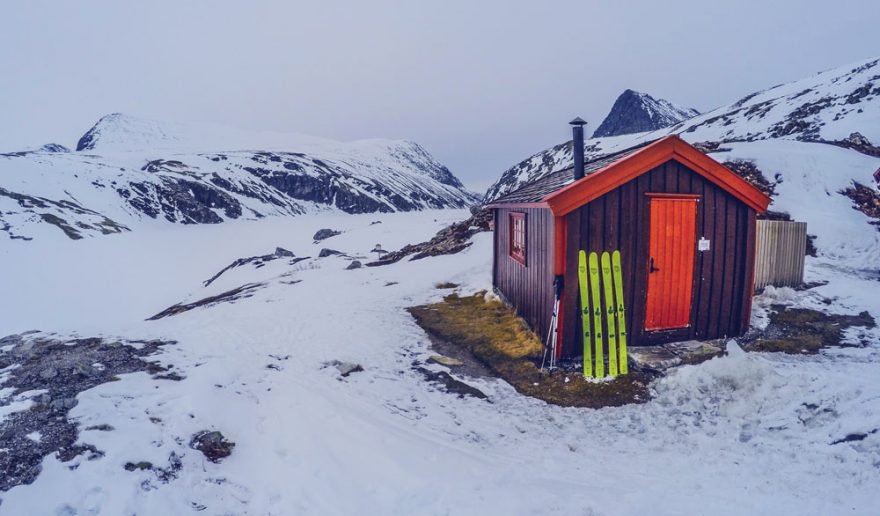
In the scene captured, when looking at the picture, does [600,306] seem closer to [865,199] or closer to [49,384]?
[49,384]

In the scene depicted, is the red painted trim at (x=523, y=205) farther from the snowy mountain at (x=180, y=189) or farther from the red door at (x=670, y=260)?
the snowy mountain at (x=180, y=189)

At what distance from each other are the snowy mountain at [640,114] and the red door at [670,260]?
450 feet

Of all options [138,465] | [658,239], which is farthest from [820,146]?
[138,465]

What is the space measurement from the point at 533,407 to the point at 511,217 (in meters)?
6.17

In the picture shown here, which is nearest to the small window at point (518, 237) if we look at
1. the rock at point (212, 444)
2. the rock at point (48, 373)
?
the rock at point (212, 444)

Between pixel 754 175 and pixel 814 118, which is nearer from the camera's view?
pixel 754 175

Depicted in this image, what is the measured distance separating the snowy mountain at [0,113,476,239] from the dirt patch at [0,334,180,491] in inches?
1235

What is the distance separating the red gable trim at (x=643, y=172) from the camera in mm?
7812

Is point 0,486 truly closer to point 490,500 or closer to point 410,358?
point 490,500

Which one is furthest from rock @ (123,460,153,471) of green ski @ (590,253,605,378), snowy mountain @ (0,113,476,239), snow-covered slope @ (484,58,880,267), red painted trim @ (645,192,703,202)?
snowy mountain @ (0,113,476,239)

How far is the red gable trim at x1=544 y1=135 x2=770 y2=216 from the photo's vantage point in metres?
7.81

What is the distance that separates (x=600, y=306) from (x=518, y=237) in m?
3.35

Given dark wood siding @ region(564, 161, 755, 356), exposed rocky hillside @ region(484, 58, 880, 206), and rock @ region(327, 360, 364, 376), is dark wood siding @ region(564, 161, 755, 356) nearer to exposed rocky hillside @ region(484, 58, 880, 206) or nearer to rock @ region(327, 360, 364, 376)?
rock @ region(327, 360, 364, 376)

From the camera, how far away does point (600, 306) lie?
8281 mm
